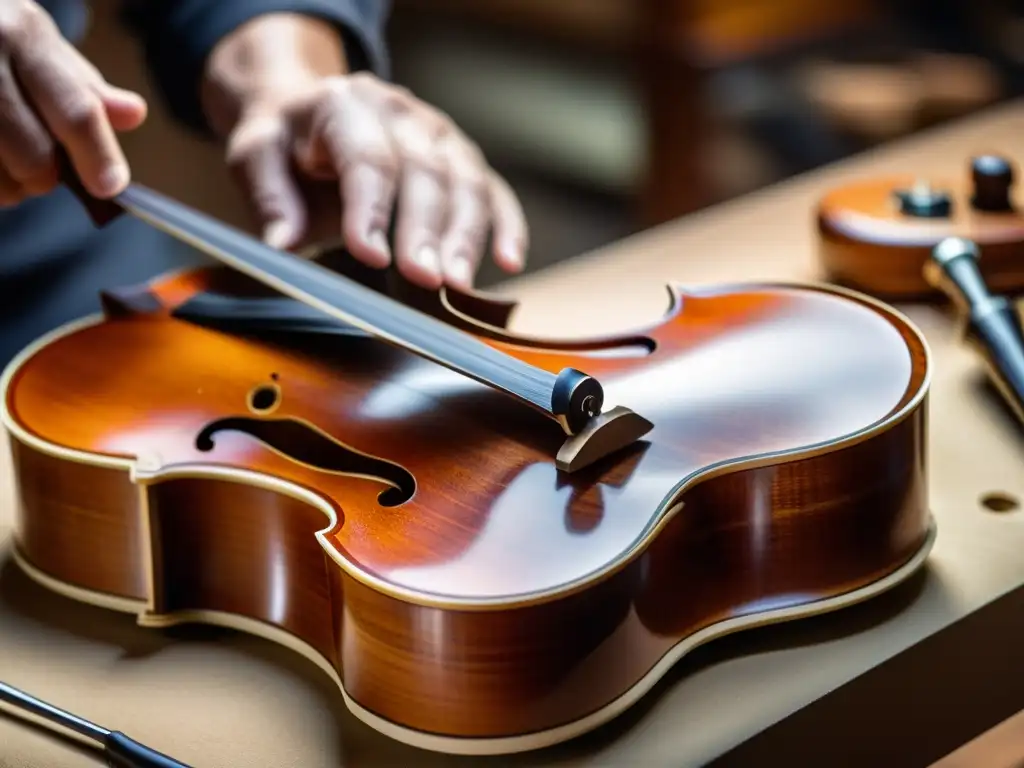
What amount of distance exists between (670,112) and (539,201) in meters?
0.57

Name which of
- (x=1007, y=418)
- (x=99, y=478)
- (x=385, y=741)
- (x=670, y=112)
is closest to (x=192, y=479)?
(x=99, y=478)

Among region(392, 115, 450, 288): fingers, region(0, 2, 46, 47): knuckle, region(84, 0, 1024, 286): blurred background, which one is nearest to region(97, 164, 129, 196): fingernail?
region(0, 2, 46, 47): knuckle

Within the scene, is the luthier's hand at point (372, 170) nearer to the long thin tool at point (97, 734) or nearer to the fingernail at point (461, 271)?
the fingernail at point (461, 271)

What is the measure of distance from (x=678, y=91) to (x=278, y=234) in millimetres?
1850

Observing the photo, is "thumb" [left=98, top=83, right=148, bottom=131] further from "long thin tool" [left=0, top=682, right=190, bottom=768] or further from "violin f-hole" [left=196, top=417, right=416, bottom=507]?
"long thin tool" [left=0, top=682, right=190, bottom=768]

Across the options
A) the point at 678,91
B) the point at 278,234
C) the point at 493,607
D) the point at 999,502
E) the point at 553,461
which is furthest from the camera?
the point at 678,91

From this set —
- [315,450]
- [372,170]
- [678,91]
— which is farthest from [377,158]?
[678,91]

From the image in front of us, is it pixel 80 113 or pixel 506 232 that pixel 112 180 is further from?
pixel 506 232

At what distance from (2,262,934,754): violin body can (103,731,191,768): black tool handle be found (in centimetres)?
10

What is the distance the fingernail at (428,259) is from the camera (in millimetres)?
960

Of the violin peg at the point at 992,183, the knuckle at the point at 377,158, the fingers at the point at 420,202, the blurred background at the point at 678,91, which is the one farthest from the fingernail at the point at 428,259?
the blurred background at the point at 678,91

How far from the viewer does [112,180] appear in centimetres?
99

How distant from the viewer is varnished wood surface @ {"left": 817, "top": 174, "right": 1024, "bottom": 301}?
1.14 metres

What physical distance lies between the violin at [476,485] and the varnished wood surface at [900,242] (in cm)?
28
